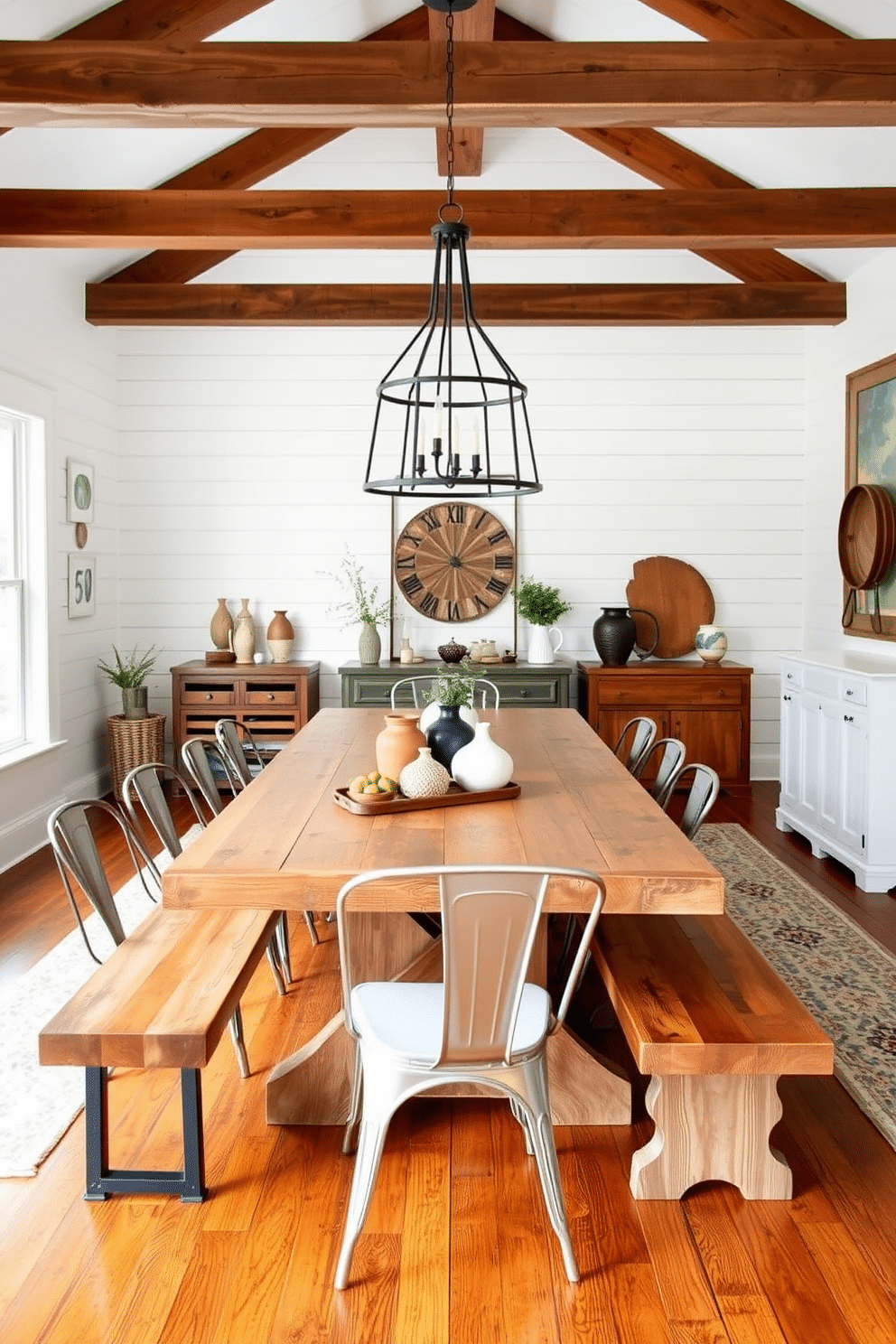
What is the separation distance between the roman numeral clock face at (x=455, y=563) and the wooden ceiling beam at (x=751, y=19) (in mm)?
3099

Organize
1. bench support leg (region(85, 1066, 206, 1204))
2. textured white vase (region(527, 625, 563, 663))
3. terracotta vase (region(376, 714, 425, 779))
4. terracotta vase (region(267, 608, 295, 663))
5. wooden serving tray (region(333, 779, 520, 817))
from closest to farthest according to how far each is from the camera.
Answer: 1. bench support leg (region(85, 1066, 206, 1204))
2. wooden serving tray (region(333, 779, 520, 817))
3. terracotta vase (region(376, 714, 425, 779))
4. textured white vase (region(527, 625, 563, 663))
5. terracotta vase (region(267, 608, 295, 663))

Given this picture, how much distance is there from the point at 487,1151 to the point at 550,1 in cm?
543

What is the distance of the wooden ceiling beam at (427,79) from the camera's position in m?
3.61

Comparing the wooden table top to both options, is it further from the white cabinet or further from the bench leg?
the white cabinet

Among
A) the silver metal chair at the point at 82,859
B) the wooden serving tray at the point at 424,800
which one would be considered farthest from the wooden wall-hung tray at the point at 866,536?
the silver metal chair at the point at 82,859

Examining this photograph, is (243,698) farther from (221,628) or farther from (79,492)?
(79,492)

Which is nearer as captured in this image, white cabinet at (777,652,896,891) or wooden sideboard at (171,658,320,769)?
white cabinet at (777,652,896,891)

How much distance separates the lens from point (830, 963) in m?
3.93

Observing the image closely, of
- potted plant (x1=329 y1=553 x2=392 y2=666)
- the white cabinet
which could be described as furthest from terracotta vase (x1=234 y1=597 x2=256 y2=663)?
the white cabinet

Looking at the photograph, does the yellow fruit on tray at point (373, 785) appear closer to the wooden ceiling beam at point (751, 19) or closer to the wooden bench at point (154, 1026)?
the wooden bench at point (154, 1026)

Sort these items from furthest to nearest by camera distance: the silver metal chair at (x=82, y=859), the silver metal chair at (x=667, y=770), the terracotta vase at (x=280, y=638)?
the terracotta vase at (x=280, y=638) → the silver metal chair at (x=667, y=770) → the silver metal chair at (x=82, y=859)

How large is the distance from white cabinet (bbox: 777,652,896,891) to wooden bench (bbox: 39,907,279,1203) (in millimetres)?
2999

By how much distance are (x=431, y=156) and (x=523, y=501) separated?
216cm

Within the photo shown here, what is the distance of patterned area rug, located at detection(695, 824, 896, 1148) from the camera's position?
310cm
